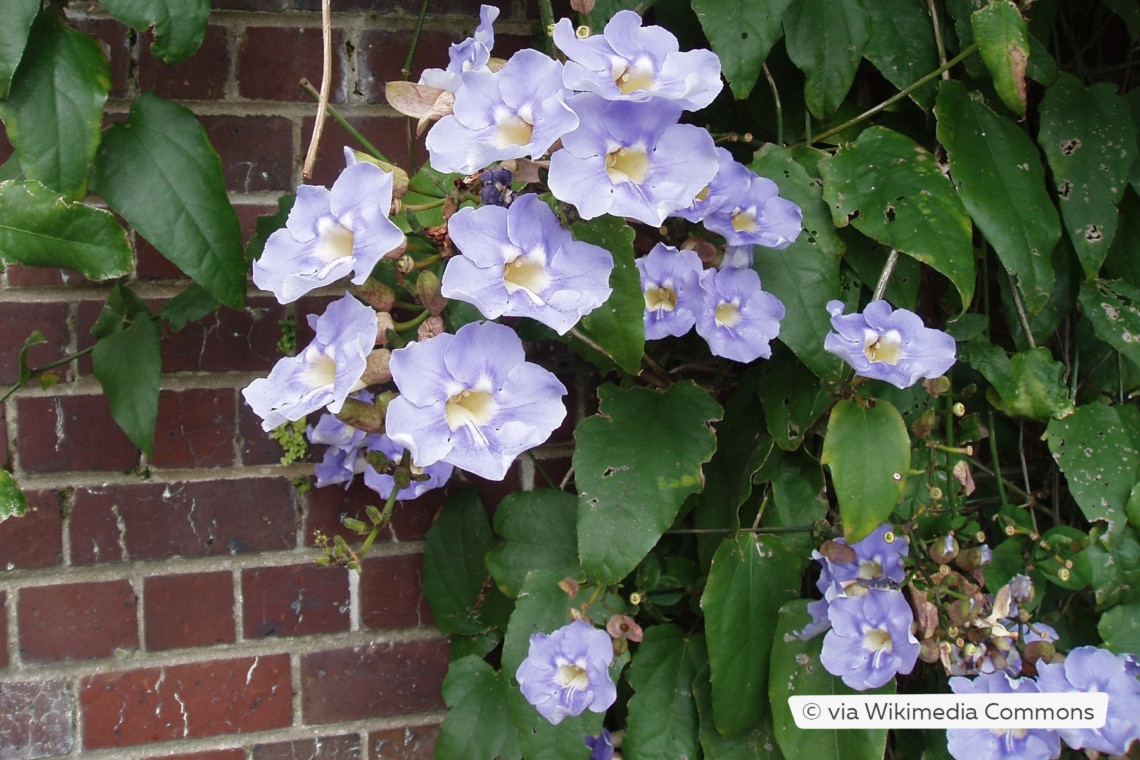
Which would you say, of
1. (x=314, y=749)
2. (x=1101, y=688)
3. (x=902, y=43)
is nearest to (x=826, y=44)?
(x=902, y=43)

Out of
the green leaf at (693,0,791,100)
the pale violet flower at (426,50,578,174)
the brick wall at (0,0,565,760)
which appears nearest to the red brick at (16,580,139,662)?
the brick wall at (0,0,565,760)

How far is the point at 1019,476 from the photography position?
1.24 m

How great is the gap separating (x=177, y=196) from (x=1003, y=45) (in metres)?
0.95

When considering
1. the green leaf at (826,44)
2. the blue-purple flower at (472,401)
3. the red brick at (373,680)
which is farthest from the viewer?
the red brick at (373,680)

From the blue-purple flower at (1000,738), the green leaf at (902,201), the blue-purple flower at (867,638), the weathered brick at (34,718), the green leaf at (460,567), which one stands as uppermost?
the green leaf at (902,201)

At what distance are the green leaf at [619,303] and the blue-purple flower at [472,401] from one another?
127 mm

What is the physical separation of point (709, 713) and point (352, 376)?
679mm

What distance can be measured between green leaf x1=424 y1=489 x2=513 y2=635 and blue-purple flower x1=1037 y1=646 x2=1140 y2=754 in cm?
71

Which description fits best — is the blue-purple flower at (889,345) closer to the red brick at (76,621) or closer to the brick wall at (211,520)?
the brick wall at (211,520)

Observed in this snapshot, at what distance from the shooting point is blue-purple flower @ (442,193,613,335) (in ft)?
2.34

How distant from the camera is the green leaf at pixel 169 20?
879mm

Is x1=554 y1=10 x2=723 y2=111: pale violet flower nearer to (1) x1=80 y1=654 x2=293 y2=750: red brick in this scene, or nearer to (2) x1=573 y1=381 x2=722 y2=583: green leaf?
(2) x1=573 y1=381 x2=722 y2=583: green leaf

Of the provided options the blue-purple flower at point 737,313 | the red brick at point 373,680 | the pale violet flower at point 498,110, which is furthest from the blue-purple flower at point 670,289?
the red brick at point 373,680

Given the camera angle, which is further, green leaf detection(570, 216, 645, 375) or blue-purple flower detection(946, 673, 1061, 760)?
blue-purple flower detection(946, 673, 1061, 760)
